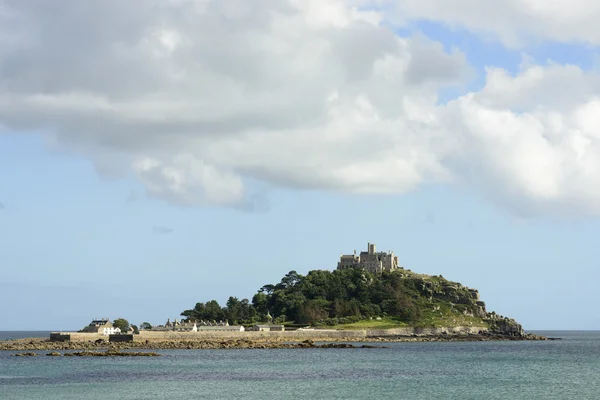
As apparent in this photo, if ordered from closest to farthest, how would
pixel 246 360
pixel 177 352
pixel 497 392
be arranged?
pixel 497 392, pixel 246 360, pixel 177 352

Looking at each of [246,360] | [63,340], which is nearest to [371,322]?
[63,340]

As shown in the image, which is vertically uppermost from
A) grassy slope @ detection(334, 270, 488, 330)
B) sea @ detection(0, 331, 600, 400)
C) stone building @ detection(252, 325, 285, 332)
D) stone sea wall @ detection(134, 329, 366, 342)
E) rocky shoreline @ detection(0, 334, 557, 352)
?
grassy slope @ detection(334, 270, 488, 330)

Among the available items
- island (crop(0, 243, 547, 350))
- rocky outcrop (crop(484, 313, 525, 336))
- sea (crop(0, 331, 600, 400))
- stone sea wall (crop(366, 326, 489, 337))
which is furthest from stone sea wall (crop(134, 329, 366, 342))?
rocky outcrop (crop(484, 313, 525, 336))

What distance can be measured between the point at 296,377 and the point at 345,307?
10828 cm

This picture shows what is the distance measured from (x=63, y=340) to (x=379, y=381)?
76220 millimetres

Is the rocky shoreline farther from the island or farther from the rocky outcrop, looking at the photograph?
the rocky outcrop

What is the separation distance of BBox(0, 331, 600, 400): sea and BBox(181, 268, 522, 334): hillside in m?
62.0

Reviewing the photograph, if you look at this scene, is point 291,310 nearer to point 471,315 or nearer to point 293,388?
point 471,315

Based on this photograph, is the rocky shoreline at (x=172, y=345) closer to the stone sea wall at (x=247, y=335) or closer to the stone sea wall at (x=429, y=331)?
the stone sea wall at (x=247, y=335)

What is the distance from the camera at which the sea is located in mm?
63125

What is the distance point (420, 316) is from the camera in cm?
18475

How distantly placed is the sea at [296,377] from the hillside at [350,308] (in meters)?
62.0

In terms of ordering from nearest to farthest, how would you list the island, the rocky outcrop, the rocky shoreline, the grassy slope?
1. the rocky shoreline
2. the island
3. the grassy slope
4. the rocky outcrop

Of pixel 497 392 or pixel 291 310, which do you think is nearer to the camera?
pixel 497 392
